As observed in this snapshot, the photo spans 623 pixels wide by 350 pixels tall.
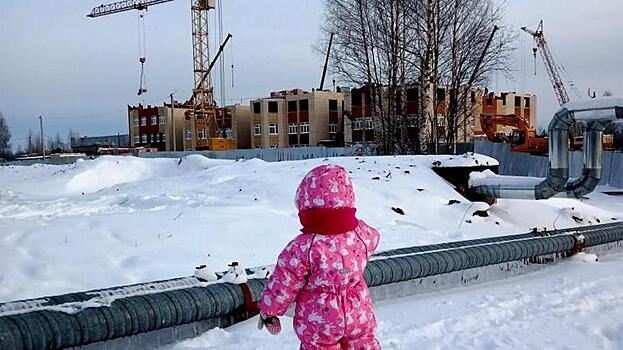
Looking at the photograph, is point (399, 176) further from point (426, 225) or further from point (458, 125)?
point (458, 125)

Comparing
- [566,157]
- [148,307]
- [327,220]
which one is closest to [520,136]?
[566,157]

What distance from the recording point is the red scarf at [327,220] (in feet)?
10.0

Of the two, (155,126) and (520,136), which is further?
(155,126)

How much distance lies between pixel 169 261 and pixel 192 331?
76.6 inches

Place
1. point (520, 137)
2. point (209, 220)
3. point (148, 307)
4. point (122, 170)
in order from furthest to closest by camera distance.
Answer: point (520, 137) → point (122, 170) → point (209, 220) → point (148, 307)

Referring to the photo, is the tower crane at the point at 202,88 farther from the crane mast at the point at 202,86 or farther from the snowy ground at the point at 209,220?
the snowy ground at the point at 209,220

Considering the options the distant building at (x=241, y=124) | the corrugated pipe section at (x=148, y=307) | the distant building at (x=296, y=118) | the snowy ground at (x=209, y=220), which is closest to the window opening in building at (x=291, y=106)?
the distant building at (x=296, y=118)

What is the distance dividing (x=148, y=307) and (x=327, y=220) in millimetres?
1807

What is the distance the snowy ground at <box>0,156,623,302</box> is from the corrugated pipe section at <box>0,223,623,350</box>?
1.17 m

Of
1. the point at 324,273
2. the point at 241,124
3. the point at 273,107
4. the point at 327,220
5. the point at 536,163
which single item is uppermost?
the point at 273,107

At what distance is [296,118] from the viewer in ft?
198

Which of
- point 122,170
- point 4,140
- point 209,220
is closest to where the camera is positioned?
point 209,220

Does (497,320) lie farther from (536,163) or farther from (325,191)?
(536,163)

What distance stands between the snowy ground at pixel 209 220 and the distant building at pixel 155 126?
53632 millimetres
